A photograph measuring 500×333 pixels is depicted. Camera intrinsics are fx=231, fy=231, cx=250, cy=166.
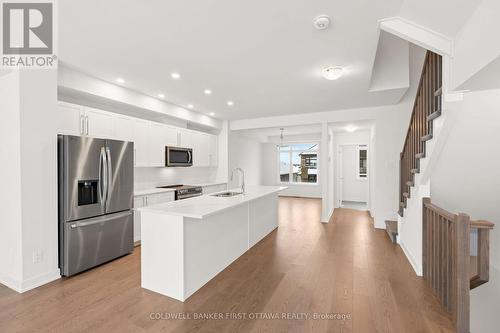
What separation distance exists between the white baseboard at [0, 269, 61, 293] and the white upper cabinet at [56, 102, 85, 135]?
1800 millimetres

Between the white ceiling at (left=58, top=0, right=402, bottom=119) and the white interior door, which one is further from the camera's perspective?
the white interior door

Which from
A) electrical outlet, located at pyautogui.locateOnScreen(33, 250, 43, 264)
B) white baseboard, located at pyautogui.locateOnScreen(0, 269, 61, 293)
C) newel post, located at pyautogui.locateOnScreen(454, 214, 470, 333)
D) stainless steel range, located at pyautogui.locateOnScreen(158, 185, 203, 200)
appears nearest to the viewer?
newel post, located at pyautogui.locateOnScreen(454, 214, 470, 333)

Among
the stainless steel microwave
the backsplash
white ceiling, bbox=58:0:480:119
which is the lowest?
the backsplash

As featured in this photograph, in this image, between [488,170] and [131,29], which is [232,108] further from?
[488,170]

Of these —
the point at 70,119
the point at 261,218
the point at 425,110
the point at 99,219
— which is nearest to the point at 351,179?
the point at 261,218

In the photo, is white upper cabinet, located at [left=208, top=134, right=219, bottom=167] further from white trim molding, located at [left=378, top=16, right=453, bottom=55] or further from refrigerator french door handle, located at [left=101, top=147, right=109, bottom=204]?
white trim molding, located at [left=378, top=16, right=453, bottom=55]

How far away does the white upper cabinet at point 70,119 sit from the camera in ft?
10.3

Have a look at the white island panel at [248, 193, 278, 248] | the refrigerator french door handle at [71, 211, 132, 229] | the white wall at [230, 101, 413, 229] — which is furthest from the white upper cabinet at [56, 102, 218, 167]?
the white wall at [230, 101, 413, 229]

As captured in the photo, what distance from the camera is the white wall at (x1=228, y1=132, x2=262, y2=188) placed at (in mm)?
7258

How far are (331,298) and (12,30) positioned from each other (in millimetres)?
4291

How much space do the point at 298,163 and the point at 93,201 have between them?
8305mm

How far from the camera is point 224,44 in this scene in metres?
2.55

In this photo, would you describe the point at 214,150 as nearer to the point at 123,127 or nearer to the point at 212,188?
the point at 212,188

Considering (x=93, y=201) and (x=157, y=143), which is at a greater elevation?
(x=157, y=143)
